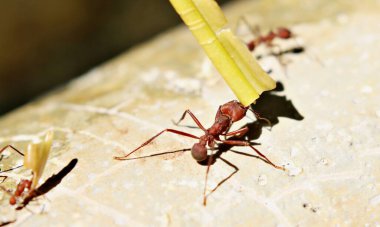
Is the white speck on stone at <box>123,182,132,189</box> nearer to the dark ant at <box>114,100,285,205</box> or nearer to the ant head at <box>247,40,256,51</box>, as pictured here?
the dark ant at <box>114,100,285,205</box>

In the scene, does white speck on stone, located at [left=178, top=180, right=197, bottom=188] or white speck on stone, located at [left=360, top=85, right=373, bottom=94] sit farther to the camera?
white speck on stone, located at [left=360, top=85, right=373, bottom=94]

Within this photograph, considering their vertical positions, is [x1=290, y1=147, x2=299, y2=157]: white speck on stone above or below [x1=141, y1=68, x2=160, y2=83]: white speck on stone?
below

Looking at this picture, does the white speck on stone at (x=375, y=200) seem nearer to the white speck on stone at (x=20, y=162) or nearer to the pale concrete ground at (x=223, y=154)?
the pale concrete ground at (x=223, y=154)

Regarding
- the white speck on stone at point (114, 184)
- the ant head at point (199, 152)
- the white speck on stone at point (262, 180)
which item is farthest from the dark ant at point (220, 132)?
the white speck on stone at point (114, 184)

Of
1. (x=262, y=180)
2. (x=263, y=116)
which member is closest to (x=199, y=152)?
(x=262, y=180)

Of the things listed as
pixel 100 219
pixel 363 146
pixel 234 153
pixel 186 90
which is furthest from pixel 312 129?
pixel 100 219

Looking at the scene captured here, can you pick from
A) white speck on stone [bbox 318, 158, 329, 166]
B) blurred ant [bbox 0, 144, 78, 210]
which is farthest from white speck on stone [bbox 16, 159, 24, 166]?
white speck on stone [bbox 318, 158, 329, 166]

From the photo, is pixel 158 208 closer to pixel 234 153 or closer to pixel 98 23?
pixel 234 153
